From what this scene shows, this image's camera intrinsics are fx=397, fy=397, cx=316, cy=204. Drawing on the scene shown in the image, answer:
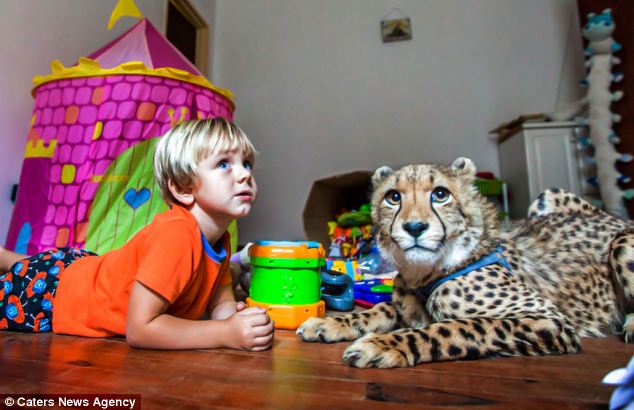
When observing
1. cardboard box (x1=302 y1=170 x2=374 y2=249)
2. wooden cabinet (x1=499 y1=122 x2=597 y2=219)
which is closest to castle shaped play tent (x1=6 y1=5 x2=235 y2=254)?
cardboard box (x1=302 y1=170 x2=374 y2=249)

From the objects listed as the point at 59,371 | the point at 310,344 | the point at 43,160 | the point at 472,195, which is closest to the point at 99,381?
the point at 59,371

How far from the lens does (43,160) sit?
1.67m

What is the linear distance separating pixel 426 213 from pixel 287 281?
0.46m

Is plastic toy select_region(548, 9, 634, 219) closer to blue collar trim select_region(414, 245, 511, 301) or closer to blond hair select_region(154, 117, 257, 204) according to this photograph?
blue collar trim select_region(414, 245, 511, 301)

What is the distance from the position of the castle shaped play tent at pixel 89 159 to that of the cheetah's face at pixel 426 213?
109 cm

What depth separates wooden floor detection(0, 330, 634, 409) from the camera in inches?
23.9

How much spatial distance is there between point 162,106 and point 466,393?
5.45 ft

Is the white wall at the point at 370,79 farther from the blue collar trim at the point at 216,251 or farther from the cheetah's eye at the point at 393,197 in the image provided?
the cheetah's eye at the point at 393,197

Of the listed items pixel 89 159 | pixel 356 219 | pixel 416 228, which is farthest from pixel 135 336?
pixel 356 219

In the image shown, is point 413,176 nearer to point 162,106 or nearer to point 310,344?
point 310,344

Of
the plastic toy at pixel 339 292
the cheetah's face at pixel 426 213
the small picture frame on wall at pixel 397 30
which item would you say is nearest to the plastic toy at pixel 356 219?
the plastic toy at pixel 339 292

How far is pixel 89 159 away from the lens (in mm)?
1662

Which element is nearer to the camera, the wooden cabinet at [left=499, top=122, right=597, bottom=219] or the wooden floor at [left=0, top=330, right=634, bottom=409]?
the wooden floor at [left=0, top=330, right=634, bottom=409]

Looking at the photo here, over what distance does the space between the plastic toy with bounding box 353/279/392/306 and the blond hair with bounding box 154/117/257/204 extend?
758mm
